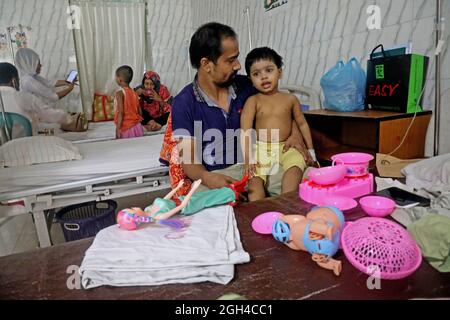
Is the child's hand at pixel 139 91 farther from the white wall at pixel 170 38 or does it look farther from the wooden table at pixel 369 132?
the wooden table at pixel 369 132

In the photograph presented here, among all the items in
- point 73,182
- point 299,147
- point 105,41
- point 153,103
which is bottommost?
point 73,182

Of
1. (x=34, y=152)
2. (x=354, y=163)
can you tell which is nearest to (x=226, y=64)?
(x=354, y=163)

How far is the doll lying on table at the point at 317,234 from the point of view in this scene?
671mm

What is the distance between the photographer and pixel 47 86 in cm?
342

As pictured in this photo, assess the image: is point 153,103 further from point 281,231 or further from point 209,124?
point 281,231

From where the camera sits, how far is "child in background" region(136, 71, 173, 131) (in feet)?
12.1

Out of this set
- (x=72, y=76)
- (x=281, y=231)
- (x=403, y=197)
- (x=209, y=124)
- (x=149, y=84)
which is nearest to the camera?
(x=281, y=231)

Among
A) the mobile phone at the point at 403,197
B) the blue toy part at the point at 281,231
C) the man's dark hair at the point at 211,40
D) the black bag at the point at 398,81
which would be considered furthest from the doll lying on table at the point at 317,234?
the black bag at the point at 398,81

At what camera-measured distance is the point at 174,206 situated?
941 mm

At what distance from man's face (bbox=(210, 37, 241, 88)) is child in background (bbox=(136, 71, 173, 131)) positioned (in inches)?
87.0

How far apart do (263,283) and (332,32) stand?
2259 mm

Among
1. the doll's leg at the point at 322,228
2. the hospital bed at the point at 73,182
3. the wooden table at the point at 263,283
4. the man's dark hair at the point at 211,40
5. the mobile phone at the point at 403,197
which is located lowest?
the hospital bed at the point at 73,182

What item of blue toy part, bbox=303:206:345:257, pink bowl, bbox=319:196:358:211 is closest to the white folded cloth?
blue toy part, bbox=303:206:345:257

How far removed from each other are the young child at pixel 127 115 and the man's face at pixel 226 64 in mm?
1938
